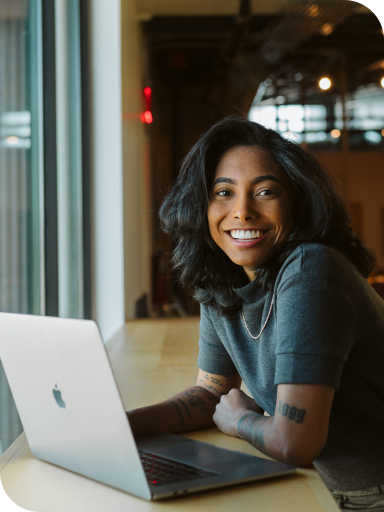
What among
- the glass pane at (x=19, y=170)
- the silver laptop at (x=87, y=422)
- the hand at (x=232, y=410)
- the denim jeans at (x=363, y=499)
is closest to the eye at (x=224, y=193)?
the hand at (x=232, y=410)

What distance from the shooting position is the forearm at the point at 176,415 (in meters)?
1.20

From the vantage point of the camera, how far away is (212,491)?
907mm

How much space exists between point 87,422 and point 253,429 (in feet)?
1.19

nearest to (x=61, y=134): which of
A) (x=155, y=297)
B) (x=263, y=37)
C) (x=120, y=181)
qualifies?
(x=120, y=181)

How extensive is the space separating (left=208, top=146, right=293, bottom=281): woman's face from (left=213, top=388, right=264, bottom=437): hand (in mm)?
303

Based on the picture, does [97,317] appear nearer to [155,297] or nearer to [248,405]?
[155,297]

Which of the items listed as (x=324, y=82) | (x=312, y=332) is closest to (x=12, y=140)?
(x=312, y=332)

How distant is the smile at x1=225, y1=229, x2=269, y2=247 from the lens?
125 centimetres

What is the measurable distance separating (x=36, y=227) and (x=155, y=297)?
3199 mm

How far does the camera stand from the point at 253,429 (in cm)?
108

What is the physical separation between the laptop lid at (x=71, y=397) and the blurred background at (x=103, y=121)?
684mm

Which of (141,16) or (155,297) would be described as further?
(155,297)

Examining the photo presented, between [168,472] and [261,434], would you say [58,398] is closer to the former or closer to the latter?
[168,472]

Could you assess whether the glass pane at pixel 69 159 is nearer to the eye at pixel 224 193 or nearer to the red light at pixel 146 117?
the red light at pixel 146 117
